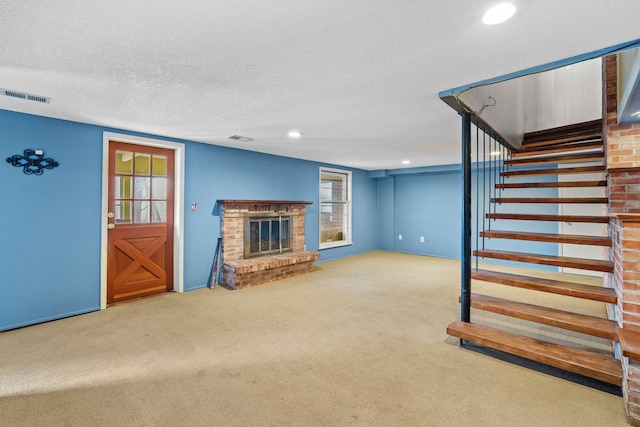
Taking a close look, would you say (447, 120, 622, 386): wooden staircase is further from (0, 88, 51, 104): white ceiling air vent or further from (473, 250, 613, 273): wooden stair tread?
(0, 88, 51, 104): white ceiling air vent

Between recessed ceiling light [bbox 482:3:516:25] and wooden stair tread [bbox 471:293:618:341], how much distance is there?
2097 millimetres

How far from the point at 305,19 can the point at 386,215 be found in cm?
679

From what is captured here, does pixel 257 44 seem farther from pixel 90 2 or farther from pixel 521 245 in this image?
pixel 521 245

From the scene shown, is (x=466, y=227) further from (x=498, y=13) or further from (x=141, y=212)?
(x=141, y=212)

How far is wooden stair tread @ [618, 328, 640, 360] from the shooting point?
167 cm

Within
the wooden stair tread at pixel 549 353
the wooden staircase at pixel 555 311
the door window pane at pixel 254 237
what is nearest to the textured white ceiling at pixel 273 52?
the wooden staircase at pixel 555 311

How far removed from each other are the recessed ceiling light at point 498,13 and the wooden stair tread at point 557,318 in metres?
2.10

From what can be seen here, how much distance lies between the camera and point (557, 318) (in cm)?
231

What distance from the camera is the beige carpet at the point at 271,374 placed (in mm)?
1785

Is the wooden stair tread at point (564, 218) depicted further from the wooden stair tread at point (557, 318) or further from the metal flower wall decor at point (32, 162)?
the metal flower wall decor at point (32, 162)

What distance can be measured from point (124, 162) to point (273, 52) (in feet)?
9.61

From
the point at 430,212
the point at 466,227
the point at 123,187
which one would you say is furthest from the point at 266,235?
the point at 430,212

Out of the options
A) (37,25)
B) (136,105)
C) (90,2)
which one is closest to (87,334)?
(136,105)

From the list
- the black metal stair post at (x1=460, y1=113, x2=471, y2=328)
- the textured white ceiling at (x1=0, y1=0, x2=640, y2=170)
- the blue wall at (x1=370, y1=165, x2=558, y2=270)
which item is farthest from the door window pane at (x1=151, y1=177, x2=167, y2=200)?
the blue wall at (x1=370, y1=165, x2=558, y2=270)
